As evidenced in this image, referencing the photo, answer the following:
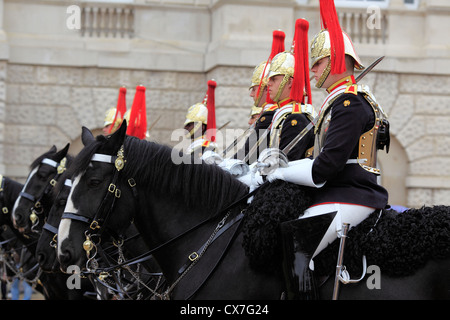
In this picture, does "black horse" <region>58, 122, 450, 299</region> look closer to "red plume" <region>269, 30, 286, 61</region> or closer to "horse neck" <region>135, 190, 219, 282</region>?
"horse neck" <region>135, 190, 219, 282</region>

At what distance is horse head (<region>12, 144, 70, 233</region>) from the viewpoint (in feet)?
25.6

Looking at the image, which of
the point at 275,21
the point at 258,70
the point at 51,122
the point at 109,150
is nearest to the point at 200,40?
the point at 275,21

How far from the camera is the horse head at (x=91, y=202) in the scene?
14.2 feet

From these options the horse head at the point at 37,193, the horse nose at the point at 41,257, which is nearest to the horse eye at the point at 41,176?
the horse head at the point at 37,193

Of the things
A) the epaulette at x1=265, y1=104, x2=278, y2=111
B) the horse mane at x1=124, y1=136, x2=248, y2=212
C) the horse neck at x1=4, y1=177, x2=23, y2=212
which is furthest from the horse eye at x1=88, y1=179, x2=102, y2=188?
the horse neck at x1=4, y1=177, x2=23, y2=212

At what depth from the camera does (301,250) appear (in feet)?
13.3

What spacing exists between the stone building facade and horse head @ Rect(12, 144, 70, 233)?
16.6ft

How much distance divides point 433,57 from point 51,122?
6.60 m

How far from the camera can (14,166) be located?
1296 cm

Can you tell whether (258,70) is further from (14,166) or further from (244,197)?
(14,166)

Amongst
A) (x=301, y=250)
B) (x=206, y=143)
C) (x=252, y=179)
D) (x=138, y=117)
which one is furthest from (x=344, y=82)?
(x=138, y=117)

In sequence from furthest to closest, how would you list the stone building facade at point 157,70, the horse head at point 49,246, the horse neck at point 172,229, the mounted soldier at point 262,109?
the stone building facade at point 157,70 < the mounted soldier at point 262,109 < the horse head at point 49,246 < the horse neck at point 172,229

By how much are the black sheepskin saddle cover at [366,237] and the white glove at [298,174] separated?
0.04 m

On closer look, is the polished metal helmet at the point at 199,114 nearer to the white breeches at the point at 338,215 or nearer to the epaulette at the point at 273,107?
the epaulette at the point at 273,107
